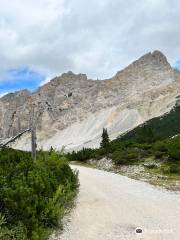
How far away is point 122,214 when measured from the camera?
65.8ft

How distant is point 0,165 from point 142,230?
609 cm

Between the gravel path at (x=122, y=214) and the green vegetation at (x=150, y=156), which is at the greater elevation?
the green vegetation at (x=150, y=156)

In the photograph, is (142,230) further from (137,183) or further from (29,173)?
(137,183)

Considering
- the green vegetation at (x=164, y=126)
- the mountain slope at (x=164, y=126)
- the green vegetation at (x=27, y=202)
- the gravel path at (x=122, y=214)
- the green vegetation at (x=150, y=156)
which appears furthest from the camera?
the mountain slope at (x=164, y=126)

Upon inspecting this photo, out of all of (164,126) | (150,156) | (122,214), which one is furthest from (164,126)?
(122,214)

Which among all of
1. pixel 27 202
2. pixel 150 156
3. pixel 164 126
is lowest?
pixel 27 202

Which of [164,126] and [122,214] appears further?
[164,126]

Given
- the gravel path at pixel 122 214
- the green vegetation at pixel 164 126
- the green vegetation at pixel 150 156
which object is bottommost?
the gravel path at pixel 122 214

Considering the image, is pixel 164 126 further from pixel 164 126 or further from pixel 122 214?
pixel 122 214

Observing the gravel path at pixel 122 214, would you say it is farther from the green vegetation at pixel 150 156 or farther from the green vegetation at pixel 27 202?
the green vegetation at pixel 150 156

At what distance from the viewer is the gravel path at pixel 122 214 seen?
1648 cm

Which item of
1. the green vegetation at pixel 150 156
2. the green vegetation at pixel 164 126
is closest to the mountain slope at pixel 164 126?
the green vegetation at pixel 164 126

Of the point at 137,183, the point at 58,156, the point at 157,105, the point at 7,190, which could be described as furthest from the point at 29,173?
the point at 157,105

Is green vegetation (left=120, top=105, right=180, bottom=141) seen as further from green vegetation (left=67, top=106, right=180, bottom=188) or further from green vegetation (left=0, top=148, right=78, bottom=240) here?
green vegetation (left=0, top=148, right=78, bottom=240)
